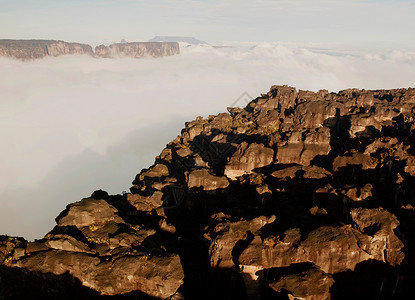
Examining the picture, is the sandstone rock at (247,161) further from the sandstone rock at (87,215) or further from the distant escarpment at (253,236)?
the sandstone rock at (87,215)

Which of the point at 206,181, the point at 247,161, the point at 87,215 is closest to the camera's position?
the point at 87,215

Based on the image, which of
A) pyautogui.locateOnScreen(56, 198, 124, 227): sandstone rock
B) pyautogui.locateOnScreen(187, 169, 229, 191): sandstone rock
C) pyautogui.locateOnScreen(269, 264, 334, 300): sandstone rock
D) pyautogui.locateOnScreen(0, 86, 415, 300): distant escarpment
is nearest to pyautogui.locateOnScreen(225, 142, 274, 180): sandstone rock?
pyautogui.locateOnScreen(0, 86, 415, 300): distant escarpment

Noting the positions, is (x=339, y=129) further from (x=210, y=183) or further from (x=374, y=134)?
(x=210, y=183)

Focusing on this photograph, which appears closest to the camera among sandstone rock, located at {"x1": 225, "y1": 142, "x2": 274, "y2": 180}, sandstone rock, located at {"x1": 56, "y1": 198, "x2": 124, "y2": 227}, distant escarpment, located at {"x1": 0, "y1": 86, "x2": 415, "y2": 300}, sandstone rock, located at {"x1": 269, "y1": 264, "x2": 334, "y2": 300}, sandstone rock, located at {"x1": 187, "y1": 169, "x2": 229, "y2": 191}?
sandstone rock, located at {"x1": 269, "y1": 264, "x2": 334, "y2": 300}

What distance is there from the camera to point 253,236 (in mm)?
35250

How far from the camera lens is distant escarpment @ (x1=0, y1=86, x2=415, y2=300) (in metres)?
32.2

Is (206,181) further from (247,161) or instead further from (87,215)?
(87,215)

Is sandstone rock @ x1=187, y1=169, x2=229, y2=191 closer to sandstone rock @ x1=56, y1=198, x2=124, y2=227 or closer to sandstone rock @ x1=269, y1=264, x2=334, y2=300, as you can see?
sandstone rock @ x1=56, y1=198, x2=124, y2=227

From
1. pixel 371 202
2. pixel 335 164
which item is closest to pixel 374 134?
pixel 335 164

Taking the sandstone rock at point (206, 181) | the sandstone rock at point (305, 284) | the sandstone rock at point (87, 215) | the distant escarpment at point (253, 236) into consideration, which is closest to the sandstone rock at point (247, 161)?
the distant escarpment at point (253, 236)

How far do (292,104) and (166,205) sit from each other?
5983 centimetres

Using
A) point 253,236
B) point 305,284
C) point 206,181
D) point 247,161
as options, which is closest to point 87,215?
point 206,181

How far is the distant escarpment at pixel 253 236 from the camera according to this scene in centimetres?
3219

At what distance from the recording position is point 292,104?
326 feet
